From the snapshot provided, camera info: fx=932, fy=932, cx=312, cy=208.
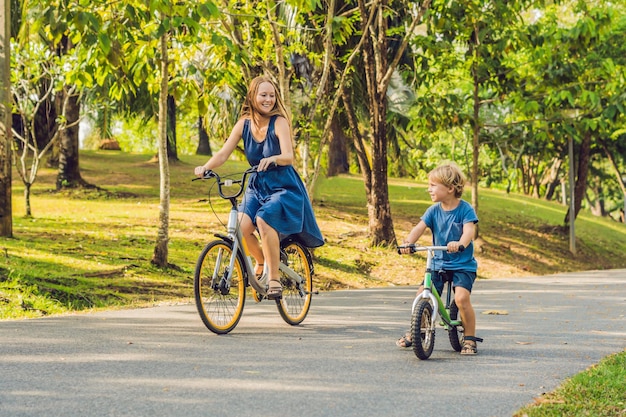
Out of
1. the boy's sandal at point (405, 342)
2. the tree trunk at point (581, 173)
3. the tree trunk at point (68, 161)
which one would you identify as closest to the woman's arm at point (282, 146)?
the boy's sandal at point (405, 342)

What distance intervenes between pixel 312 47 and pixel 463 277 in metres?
13.6

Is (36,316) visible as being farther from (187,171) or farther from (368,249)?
(187,171)

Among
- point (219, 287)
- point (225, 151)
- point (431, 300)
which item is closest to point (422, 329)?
point (431, 300)

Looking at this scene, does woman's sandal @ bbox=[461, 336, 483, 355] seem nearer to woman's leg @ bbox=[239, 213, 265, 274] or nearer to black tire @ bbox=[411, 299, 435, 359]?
black tire @ bbox=[411, 299, 435, 359]

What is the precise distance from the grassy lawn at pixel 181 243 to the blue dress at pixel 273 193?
66.6 inches

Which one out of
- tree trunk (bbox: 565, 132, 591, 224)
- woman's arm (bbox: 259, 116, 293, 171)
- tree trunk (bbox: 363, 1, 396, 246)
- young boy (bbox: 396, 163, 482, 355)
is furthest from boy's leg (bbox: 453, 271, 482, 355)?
tree trunk (bbox: 565, 132, 591, 224)

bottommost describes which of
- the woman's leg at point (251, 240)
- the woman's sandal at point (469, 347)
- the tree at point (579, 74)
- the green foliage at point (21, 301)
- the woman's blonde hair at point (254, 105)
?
the green foliage at point (21, 301)

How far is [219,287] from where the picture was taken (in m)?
7.52

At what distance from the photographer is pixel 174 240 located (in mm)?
17516

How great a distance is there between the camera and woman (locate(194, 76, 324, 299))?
25.3 feet

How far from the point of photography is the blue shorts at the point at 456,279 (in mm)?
6887

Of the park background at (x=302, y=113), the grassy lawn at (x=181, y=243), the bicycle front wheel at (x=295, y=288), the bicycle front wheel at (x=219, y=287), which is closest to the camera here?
the bicycle front wheel at (x=219, y=287)

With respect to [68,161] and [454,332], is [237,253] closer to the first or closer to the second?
[454,332]

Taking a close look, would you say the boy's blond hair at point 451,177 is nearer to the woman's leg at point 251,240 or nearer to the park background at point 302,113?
the woman's leg at point 251,240
